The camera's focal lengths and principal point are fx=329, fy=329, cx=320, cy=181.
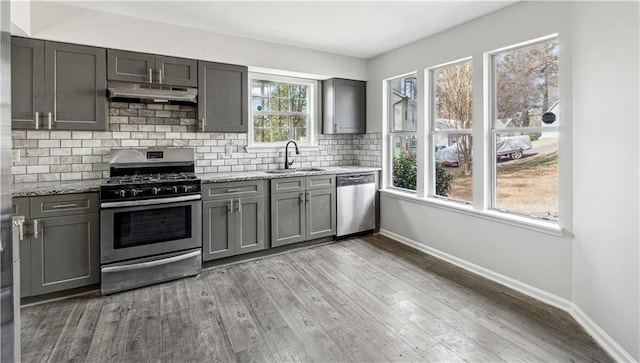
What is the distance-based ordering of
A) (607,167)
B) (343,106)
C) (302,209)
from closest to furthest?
(607,167), (302,209), (343,106)

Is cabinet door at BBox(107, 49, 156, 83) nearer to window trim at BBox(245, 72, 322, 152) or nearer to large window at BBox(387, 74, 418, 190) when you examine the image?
window trim at BBox(245, 72, 322, 152)

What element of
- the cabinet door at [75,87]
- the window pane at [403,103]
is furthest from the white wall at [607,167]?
the cabinet door at [75,87]

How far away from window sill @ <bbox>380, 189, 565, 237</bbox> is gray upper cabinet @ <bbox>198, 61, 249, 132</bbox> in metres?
2.26

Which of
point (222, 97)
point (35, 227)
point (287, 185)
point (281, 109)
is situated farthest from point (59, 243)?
point (281, 109)

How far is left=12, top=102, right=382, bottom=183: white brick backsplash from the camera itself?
3129 millimetres

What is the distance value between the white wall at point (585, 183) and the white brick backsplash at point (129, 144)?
77.7 inches

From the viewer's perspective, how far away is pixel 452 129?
12.3ft

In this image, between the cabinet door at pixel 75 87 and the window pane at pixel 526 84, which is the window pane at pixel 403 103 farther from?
the cabinet door at pixel 75 87

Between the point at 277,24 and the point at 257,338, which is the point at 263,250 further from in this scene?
the point at 277,24

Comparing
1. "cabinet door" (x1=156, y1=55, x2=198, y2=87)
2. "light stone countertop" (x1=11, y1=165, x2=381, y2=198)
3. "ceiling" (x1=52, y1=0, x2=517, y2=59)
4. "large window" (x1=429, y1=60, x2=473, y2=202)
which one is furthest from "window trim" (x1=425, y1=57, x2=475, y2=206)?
"cabinet door" (x1=156, y1=55, x2=198, y2=87)

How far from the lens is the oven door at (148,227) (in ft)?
9.52

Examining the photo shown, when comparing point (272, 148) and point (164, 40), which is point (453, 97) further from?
point (164, 40)

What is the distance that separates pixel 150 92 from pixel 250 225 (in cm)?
169

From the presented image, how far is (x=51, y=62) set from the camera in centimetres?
294
